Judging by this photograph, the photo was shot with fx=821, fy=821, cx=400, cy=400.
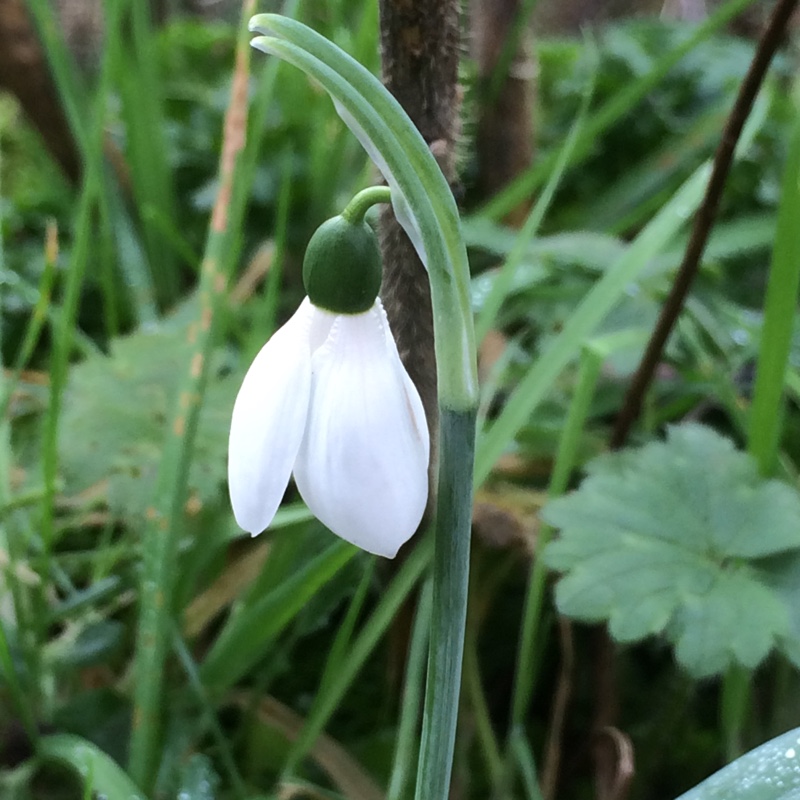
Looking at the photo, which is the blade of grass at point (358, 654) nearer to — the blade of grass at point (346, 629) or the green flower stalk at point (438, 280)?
the blade of grass at point (346, 629)

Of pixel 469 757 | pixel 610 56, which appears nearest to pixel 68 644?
pixel 469 757

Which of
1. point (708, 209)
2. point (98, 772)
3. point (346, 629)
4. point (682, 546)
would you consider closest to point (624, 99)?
point (708, 209)

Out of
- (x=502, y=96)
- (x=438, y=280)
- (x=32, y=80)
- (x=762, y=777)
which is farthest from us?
(x=32, y=80)

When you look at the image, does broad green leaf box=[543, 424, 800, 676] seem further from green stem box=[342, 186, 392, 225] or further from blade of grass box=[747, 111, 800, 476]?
green stem box=[342, 186, 392, 225]

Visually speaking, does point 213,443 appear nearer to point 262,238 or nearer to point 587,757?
point 587,757

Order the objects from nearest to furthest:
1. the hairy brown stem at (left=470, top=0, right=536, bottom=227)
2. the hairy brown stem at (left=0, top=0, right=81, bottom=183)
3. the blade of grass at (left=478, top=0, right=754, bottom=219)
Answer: the blade of grass at (left=478, top=0, right=754, bottom=219), the hairy brown stem at (left=470, top=0, right=536, bottom=227), the hairy brown stem at (left=0, top=0, right=81, bottom=183)

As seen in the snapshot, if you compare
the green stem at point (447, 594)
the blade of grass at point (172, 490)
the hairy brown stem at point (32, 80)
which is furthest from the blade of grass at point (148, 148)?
the green stem at point (447, 594)

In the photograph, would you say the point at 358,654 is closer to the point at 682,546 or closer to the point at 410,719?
the point at 410,719

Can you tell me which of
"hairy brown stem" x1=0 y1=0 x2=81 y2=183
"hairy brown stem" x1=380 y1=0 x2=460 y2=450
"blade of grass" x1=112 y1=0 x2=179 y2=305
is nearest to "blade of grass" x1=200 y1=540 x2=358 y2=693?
"hairy brown stem" x1=380 y1=0 x2=460 y2=450

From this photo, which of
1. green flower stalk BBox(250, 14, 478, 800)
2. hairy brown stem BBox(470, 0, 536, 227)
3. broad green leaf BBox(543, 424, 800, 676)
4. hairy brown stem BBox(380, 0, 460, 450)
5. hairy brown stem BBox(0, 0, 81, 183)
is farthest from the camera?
hairy brown stem BBox(0, 0, 81, 183)
